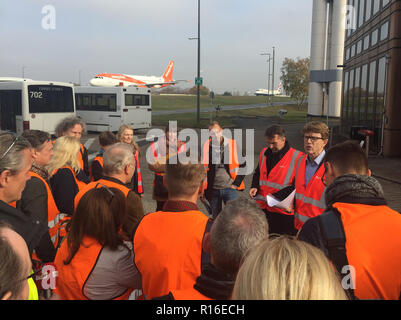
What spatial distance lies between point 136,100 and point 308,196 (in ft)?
69.1

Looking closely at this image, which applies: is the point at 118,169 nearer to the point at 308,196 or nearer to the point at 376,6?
the point at 308,196

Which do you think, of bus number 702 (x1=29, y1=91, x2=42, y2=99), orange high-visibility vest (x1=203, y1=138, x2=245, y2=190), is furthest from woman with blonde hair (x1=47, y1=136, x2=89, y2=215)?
bus number 702 (x1=29, y1=91, x2=42, y2=99)

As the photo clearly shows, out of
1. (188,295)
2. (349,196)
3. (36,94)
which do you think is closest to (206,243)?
(188,295)

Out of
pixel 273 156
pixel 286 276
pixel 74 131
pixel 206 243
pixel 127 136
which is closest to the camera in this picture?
pixel 286 276

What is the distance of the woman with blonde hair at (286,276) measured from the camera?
3.67 ft

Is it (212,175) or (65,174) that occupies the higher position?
(65,174)

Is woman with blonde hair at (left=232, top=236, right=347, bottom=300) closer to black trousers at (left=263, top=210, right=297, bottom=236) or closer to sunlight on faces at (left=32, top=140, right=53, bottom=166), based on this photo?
sunlight on faces at (left=32, top=140, right=53, bottom=166)

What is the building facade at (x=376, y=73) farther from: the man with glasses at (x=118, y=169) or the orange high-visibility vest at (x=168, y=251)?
the orange high-visibility vest at (x=168, y=251)

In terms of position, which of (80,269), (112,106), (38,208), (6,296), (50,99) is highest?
(50,99)

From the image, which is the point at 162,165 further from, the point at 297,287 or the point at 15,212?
the point at 297,287

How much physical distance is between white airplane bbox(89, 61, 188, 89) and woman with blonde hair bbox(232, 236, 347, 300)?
45.5m

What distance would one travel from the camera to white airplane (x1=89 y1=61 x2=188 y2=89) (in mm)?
53625

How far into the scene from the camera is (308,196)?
3.87 metres

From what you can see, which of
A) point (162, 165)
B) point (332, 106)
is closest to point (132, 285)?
point (162, 165)
